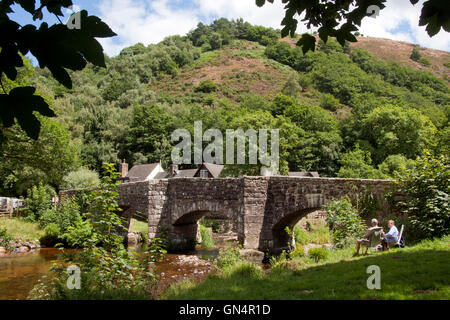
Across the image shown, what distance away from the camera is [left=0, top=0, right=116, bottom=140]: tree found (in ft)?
5.59

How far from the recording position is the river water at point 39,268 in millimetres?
10695

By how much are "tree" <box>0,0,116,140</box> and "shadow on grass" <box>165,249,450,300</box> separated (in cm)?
455

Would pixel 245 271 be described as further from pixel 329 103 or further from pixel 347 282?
pixel 329 103

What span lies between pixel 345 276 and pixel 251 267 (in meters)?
2.73

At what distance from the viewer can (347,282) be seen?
5895mm

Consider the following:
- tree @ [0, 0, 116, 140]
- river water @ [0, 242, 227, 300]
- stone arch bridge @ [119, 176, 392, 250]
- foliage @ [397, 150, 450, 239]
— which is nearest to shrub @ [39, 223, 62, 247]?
river water @ [0, 242, 227, 300]

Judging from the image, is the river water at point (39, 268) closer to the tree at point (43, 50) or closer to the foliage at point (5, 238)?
the foliage at point (5, 238)

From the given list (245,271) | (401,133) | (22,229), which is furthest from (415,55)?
(245,271)

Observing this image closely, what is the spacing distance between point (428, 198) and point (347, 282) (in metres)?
4.54

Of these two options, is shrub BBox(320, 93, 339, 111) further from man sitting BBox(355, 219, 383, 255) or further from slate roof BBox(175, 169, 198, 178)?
man sitting BBox(355, 219, 383, 255)

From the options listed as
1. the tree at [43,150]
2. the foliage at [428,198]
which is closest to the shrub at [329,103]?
the tree at [43,150]

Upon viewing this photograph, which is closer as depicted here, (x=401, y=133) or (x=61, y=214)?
(x=61, y=214)

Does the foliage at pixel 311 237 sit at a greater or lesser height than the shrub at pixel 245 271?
lesser
